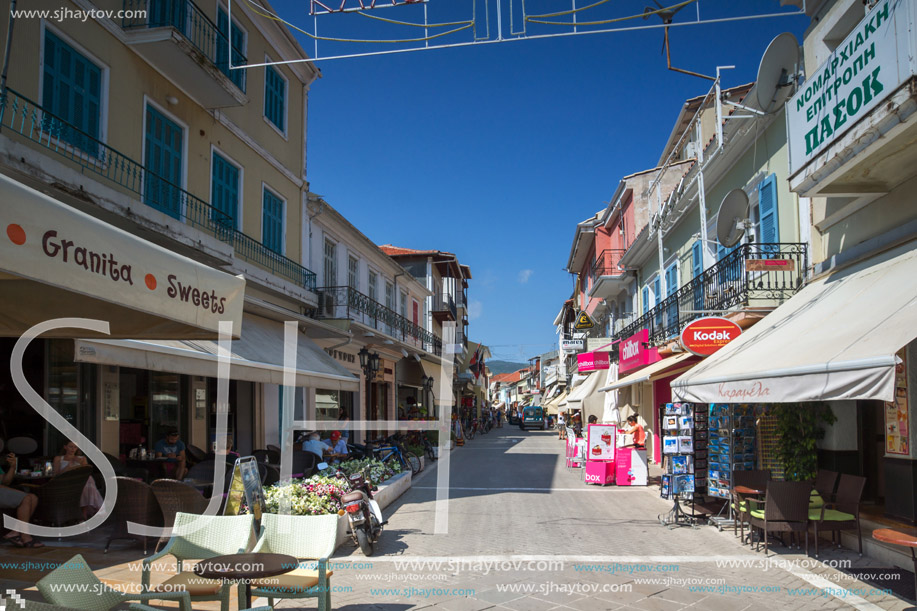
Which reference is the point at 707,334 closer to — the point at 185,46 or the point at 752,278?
the point at 752,278

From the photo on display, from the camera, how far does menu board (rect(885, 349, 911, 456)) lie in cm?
A: 812

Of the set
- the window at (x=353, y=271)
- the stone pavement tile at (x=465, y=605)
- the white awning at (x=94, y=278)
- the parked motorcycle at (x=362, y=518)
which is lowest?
the stone pavement tile at (x=465, y=605)

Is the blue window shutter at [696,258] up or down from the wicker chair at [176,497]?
up

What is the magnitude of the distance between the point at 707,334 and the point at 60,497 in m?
9.54

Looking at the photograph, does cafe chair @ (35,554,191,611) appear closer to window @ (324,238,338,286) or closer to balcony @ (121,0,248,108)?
balcony @ (121,0,248,108)

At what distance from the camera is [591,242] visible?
1364 inches

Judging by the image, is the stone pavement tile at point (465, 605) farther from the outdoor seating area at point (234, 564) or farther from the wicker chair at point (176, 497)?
the wicker chair at point (176, 497)

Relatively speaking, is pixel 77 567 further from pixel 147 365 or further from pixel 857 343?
pixel 857 343

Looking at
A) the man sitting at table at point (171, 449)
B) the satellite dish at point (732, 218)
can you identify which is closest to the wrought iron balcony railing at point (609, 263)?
the satellite dish at point (732, 218)

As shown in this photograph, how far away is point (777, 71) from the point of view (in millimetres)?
11430

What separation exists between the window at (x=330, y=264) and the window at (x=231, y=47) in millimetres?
6751

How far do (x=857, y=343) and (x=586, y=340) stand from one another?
23.6m

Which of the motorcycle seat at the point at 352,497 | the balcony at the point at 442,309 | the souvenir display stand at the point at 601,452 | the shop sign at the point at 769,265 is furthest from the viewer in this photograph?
the balcony at the point at 442,309

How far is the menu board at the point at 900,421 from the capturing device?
812cm
